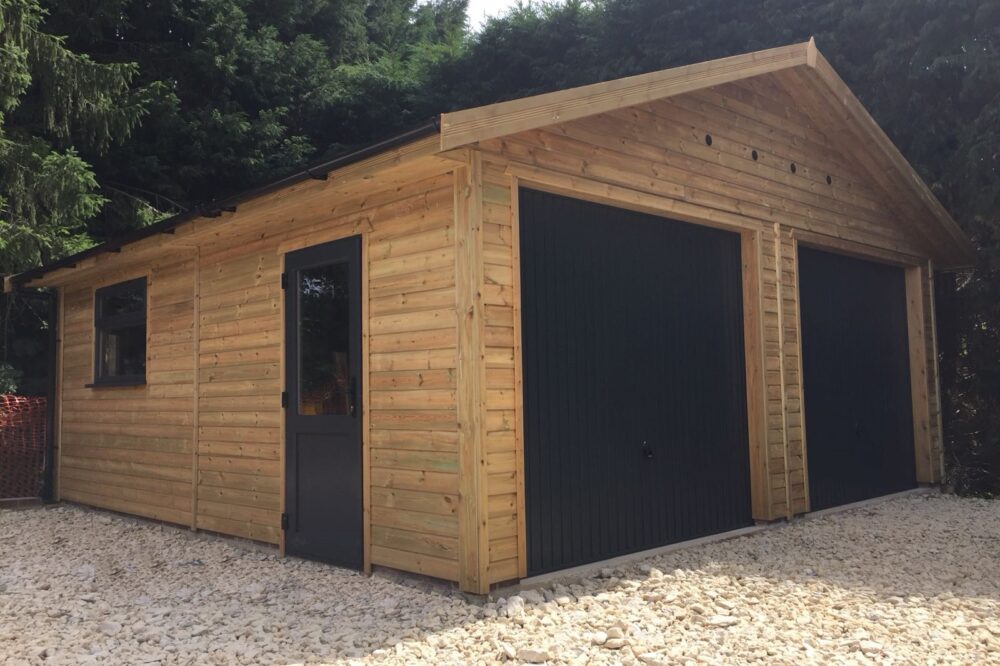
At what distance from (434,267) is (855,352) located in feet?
16.4

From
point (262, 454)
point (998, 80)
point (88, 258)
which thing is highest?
point (998, 80)

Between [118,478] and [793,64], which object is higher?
[793,64]

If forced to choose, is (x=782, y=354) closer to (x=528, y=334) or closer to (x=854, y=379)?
(x=854, y=379)

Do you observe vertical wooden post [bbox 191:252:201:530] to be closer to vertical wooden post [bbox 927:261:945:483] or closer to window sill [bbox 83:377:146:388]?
window sill [bbox 83:377:146:388]

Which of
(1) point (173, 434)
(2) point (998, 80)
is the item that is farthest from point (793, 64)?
(1) point (173, 434)

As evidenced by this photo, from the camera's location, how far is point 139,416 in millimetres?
7531

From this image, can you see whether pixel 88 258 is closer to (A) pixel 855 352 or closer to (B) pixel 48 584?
(B) pixel 48 584

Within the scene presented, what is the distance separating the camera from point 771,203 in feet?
22.4

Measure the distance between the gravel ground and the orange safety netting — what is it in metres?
3.47

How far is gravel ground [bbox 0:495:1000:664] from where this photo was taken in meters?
3.78

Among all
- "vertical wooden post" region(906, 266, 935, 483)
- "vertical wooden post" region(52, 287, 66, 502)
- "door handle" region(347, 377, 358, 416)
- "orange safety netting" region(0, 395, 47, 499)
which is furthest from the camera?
"orange safety netting" region(0, 395, 47, 499)

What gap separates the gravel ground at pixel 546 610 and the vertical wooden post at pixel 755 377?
0.44 m

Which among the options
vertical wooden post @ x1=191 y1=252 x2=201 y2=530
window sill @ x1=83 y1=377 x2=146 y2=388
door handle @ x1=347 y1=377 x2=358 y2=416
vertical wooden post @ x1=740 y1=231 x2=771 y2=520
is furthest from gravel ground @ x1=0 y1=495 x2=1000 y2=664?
window sill @ x1=83 y1=377 x2=146 y2=388

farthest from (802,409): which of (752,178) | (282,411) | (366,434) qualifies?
(282,411)
